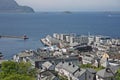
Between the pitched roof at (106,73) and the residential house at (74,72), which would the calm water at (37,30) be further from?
the pitched roof at (106,73)

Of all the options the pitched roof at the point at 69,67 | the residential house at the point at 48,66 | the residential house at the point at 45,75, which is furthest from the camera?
the residential house at the point at 48,66

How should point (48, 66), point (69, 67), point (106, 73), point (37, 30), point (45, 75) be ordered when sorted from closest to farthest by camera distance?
point (106, 73) → point (45, 75) → point (69, 67) → point (48, 66) → point (37, 30)

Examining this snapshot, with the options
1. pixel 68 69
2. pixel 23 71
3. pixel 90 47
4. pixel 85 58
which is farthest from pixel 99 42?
pixel 23 71

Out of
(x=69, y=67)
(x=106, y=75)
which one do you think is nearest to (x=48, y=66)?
(x=69, y=67)

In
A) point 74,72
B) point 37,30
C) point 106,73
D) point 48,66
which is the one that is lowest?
point 37,30

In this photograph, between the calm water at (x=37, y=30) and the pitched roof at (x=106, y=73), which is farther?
the calm water at (x=37, y=30)

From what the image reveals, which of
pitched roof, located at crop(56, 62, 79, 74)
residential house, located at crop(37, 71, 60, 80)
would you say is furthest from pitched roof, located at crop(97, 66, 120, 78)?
residential house, located at crop(37, 71, 60, 80)

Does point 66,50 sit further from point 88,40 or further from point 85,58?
point 88,40

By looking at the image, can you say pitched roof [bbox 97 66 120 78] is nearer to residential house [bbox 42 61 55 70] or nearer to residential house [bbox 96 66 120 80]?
residential house [bbox 96 66 120 80]

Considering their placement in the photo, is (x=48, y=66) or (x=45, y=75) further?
(x=48, y=66)

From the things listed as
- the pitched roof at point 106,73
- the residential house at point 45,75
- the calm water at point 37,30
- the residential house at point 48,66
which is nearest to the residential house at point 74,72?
the residential house at point 48,66

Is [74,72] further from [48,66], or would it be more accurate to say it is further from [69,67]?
[48,66]
